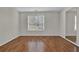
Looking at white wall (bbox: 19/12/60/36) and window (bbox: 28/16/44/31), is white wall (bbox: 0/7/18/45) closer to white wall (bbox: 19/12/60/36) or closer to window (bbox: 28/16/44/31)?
white wall (bbox: 19/12/60/36)

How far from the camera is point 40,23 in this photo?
173 cm

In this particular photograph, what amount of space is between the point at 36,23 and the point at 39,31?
0.15 meters

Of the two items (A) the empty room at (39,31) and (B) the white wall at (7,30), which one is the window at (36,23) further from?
(B) the white wall at (7,30)

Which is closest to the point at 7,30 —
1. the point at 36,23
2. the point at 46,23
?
the point at 36,23

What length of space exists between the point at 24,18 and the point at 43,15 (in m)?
0.37

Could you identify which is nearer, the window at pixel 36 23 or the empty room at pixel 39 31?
the empty room at pixel 39 31

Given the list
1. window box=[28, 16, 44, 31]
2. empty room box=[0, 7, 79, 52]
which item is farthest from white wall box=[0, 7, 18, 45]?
window box=[28, 16, 44, 31]

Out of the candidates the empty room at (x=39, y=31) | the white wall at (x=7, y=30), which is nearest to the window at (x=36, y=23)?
the empty room at (x=39, y=31)

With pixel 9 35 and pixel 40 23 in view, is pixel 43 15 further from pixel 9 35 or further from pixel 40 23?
pixel 9 35

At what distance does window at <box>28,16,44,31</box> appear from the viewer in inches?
64.4

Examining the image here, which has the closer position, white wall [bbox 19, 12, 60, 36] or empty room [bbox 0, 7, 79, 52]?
empty room [bbox 0, 7, 79, 52]

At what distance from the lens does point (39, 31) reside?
1562 mm

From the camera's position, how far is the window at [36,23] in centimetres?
164
